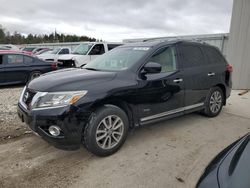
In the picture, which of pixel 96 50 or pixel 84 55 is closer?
pixel 84 55

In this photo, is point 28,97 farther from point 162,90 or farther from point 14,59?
point 14,59

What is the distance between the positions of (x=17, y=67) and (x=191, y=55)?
6583 millimetres

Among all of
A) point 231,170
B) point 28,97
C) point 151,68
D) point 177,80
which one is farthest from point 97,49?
point 231,170

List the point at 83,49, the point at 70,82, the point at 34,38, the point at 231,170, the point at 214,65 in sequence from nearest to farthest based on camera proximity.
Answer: the point at 231,170, the point at 70,82, the point at 214,65, the point at 83,49, the point at 34,38

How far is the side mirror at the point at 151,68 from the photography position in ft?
10.6

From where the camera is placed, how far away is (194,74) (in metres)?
4.11

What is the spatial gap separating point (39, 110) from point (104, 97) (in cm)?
85

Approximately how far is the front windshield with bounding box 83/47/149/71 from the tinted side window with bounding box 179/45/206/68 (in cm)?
84

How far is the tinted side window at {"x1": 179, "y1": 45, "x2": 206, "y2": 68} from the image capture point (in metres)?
4.04

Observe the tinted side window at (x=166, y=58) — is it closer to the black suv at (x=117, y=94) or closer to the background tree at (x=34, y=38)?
the black suv at (x=117, y=94)

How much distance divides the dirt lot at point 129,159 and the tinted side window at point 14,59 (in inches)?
168

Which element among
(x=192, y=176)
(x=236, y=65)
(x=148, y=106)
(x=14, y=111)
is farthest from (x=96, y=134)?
(x=236, y=65)

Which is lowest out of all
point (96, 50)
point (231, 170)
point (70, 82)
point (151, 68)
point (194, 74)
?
point (231, 170)

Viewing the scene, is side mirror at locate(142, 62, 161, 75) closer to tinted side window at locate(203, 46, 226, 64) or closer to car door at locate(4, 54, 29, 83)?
tinted side window at locate(203, 46, 226, 64)
